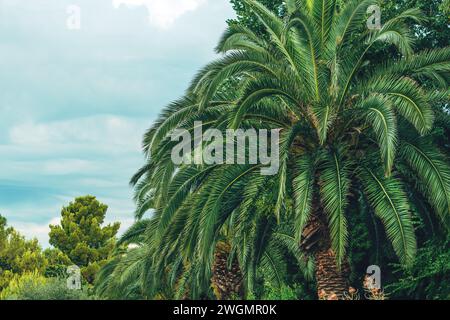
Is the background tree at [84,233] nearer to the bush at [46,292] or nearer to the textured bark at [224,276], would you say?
the bush at [46,292]

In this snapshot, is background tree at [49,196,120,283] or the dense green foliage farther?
background tree at [49,196,120,283]

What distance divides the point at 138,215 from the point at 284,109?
1150 centimetres

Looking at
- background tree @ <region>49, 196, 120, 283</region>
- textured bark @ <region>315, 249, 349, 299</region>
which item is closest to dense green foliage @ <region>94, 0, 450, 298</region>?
textured bark @ <region>315, 249, 349, 299</region>

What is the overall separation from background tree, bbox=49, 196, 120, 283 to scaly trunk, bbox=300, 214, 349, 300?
137 ft

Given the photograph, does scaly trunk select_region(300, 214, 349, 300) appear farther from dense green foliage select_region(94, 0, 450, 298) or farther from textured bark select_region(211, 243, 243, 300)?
textured bark select_region(211, 243, 243, 300)

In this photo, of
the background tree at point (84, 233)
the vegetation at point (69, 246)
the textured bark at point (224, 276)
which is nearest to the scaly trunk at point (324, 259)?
the textured bark at point (224, 276)

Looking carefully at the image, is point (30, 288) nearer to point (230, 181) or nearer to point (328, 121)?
point (230, 181)

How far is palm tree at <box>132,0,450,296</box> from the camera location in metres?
16.0

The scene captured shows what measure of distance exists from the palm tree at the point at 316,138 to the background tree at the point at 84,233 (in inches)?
1622

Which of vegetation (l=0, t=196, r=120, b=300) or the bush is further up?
vegetation (l=0, t=196, r=120, b=300)

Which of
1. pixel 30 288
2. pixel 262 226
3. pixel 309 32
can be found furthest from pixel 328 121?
pixel 30 288

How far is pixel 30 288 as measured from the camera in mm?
27344
